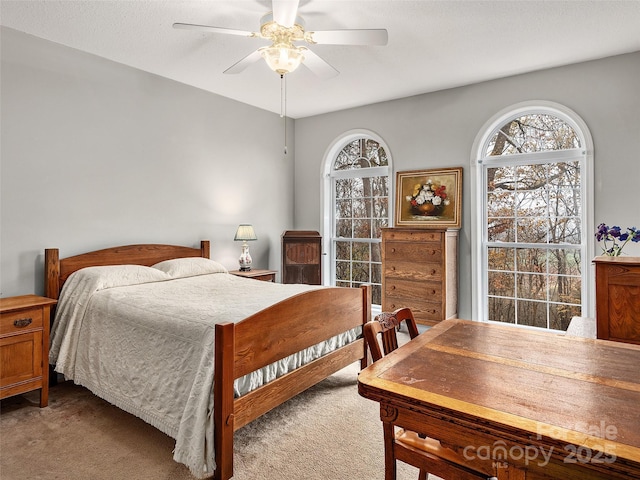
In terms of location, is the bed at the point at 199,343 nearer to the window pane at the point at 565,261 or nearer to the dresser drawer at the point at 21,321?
the dresser drawer at the point at 21,321

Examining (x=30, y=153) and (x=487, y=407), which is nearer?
(x=487, y=407)

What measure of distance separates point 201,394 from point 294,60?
2.11 m

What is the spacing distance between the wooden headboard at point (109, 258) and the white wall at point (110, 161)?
11cm

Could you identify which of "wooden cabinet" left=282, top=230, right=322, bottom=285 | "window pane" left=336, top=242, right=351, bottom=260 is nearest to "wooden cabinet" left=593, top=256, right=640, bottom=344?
"wooden cabinet" left=282, top=230, right=322, bottom=285

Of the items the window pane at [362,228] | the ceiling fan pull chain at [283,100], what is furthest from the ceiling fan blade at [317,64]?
the window pane at [362,228]

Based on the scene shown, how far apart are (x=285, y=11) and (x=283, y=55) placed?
0.90ft

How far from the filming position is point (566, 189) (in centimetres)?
382

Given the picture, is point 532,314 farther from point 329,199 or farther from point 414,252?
point 329,199

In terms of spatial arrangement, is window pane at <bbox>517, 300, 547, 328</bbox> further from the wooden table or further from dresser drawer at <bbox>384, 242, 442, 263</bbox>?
the wooden table

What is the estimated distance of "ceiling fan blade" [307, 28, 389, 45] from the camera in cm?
237

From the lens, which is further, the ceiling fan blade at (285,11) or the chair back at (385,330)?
the ceiling fan blade at (285,11)

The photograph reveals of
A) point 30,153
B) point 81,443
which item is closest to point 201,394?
point 81,443

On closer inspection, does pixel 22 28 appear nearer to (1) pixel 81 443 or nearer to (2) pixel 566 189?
(1) pixel 81 443

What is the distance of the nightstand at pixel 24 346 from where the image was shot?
2506 millimetres
